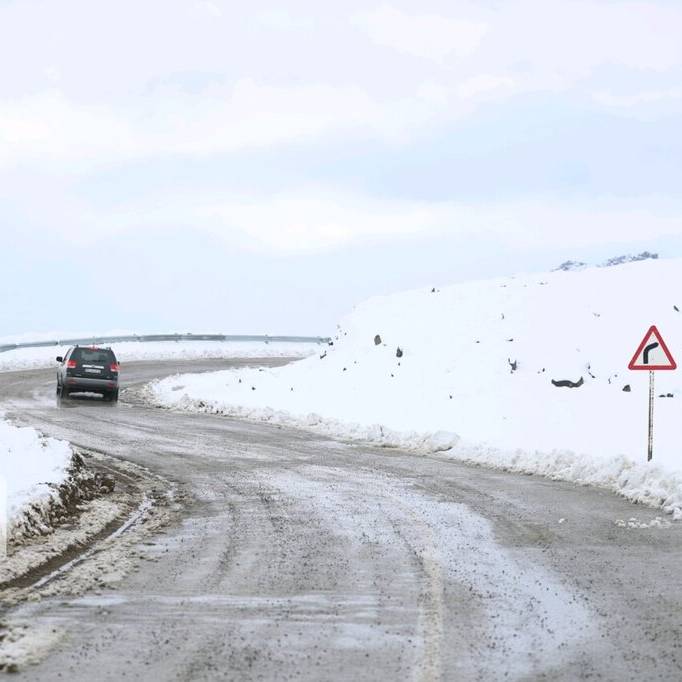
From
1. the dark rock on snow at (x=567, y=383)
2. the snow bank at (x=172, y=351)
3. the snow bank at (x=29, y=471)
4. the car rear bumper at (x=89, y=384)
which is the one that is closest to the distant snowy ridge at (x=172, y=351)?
the snow bank at (x=172, y=351)

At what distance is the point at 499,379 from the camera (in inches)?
1075

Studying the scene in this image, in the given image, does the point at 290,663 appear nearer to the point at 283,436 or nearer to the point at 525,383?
the point at 283,436

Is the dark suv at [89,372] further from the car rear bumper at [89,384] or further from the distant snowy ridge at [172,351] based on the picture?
the distant snowy ridge at [172,351]

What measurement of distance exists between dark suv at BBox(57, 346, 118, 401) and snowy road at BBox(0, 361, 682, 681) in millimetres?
16790

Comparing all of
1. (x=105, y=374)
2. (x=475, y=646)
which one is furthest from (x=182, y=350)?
(x=475, y=646)

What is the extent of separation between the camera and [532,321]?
101 ft

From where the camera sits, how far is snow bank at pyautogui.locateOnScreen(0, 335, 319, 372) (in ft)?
152

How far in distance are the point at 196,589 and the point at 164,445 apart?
11647mm

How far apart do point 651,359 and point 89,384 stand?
1922cm

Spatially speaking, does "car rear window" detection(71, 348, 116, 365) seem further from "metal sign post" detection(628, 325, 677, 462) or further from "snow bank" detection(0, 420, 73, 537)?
"metal sign post" detection(628, 325, 677, 462)

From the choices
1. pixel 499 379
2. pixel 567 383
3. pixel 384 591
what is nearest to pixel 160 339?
→ pixel 499 379

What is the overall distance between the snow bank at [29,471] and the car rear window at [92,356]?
1431cm

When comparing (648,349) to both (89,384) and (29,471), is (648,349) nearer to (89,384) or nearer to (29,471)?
(29,471)

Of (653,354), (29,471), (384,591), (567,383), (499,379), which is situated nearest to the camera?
(384,591)
